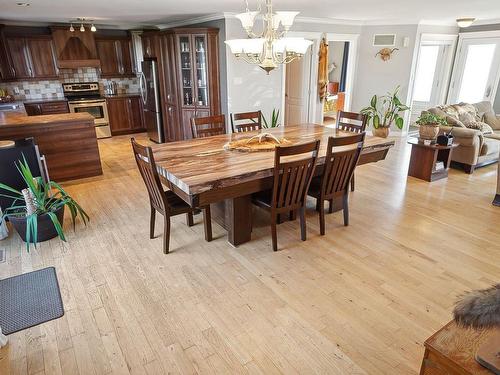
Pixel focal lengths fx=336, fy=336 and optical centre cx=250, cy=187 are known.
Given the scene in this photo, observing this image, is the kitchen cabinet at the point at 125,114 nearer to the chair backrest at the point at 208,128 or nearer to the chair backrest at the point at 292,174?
the chair backrest at the point at 208,128

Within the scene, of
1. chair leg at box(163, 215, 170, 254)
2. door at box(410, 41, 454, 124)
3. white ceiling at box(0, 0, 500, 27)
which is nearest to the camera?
chair leg at box(163, 215, 170, 254)

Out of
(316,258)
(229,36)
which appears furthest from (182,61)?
(316,258)

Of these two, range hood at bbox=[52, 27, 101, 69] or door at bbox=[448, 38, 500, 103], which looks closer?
range hood at bbox=[52, 27, 101, 69]

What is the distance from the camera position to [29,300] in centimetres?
234

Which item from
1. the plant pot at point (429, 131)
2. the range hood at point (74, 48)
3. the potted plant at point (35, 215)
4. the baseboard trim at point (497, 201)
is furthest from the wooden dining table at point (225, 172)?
the range hood at point (74, 48)

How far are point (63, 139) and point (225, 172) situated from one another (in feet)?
10.0

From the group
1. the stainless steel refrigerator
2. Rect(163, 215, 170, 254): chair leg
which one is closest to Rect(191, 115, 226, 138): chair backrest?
Rect(163, 215, 170, 254): chair leg

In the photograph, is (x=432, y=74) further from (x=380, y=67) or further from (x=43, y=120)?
(x=43, y=120)

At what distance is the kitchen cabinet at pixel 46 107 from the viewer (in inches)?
254

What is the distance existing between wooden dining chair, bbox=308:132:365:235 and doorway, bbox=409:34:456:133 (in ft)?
15.8

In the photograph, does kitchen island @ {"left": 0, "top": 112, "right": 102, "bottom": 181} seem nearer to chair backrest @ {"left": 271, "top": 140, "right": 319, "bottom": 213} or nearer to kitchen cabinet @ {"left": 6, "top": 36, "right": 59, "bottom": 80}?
kitchen cabinet @ {"left": 6, "top": 36, "right": 59, "bottom": 80}

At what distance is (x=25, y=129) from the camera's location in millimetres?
4145

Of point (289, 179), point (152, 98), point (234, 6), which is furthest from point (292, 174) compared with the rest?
point (152, 98)

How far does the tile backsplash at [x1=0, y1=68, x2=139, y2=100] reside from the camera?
6602 mm
